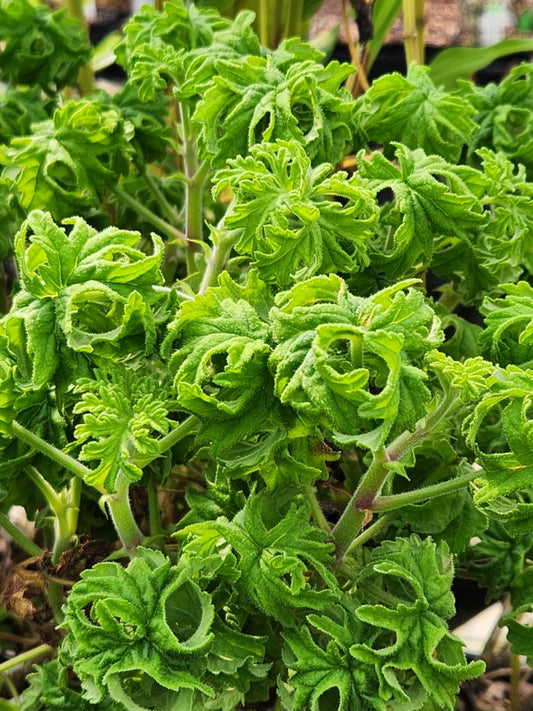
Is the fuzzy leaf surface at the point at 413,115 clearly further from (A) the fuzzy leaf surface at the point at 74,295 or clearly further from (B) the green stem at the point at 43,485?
(B) the green stem at the point at 43,485

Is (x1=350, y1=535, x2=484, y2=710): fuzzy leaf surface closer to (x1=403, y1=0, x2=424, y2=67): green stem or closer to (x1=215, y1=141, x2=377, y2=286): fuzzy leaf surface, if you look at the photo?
(x1=215, y1=141, x2=377, y2=286): fuzzy leaf surface

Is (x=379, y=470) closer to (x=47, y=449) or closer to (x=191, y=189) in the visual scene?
(x=47, y=449)

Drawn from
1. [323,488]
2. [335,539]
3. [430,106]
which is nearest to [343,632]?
[335,539]

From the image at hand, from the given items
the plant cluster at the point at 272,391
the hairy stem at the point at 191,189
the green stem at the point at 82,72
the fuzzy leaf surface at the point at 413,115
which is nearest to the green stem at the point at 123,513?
the plant cluster at the point at 272,391

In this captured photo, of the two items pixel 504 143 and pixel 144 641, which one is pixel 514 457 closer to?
pixel 144 641

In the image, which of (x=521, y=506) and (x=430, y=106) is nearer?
(x=521, y=506)

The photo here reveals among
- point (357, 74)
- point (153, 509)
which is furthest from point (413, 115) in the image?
point (153, 509)

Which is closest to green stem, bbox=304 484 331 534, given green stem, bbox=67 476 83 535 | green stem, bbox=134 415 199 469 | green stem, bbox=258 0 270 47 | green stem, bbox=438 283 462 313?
green stem, bbox=134 415 199 469
